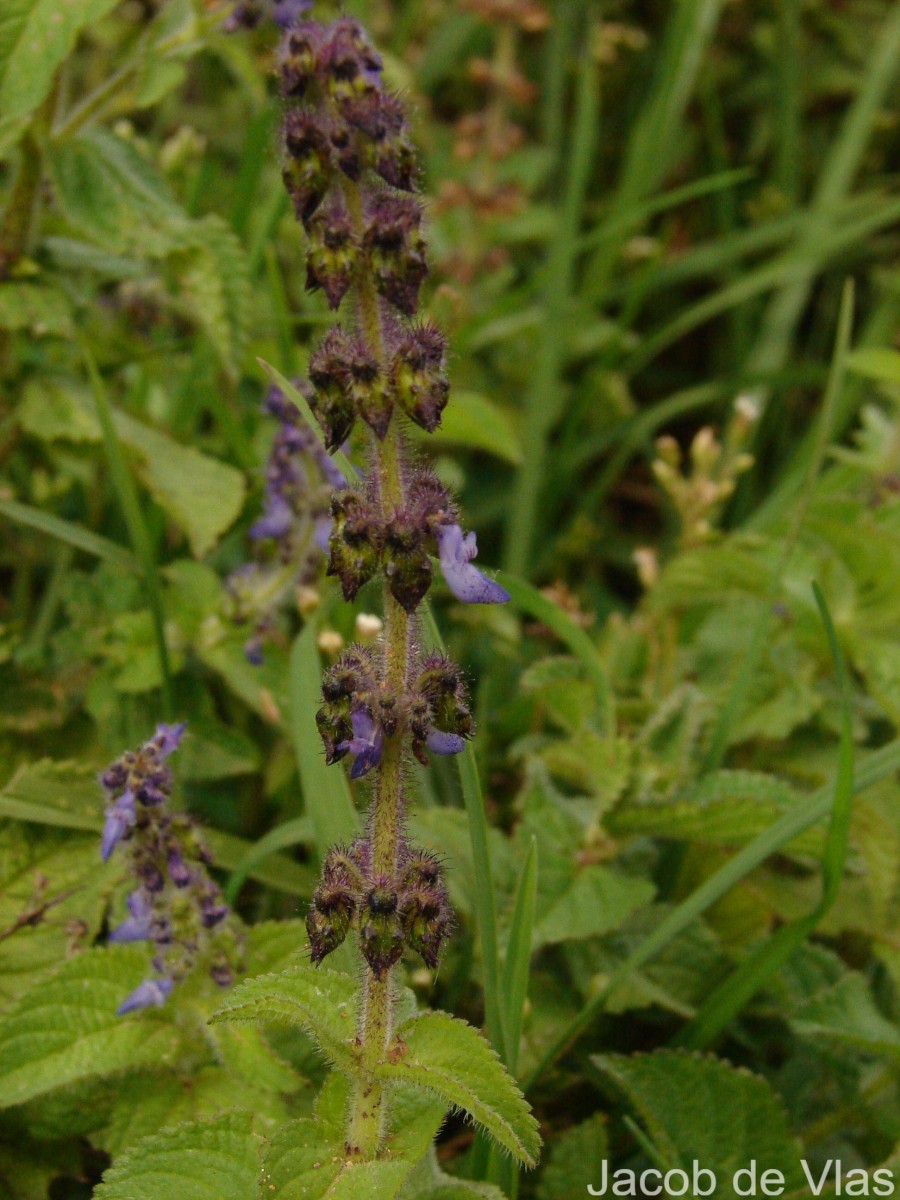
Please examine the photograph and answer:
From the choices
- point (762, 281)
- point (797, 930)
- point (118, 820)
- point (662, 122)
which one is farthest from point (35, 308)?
point (762, 281)

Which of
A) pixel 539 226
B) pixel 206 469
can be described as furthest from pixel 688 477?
pixel 206 469

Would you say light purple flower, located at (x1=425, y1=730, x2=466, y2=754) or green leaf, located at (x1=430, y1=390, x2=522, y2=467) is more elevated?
green leaf, located at (x1=430, y1=390, x2=522, y2=467)

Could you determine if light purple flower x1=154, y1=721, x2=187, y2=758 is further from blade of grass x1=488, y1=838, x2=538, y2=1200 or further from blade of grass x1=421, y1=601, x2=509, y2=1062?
blade of grass x1=488, y1=838, x2=538, y2=1200

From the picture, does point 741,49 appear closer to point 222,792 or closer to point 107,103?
point 107,103

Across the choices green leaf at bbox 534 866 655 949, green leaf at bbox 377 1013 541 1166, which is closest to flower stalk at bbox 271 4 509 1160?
green leaf at bbox 377 1013 541 1166

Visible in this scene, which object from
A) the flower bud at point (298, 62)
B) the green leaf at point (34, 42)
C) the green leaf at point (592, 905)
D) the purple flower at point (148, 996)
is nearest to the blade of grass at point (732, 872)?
the green leaf at point (592, 905)

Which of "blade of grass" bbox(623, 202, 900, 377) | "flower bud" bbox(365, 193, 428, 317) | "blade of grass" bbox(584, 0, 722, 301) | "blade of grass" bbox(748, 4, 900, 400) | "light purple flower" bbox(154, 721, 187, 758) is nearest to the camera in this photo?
"flower bud" bbox(365, 193, 428, 317)

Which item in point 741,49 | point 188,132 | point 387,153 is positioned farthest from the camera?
point 741,49
